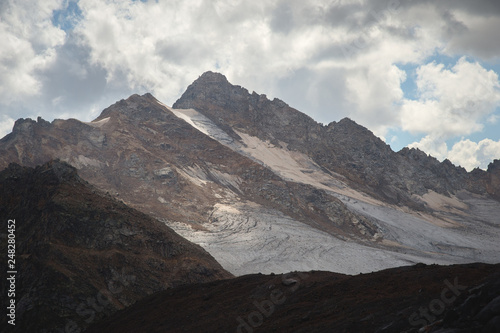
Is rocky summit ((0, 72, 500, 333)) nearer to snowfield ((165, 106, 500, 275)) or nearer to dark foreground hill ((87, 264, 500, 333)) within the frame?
dark foreground hill ((87, 264, 500, 333))

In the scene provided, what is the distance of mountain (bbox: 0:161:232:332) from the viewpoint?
2950cm

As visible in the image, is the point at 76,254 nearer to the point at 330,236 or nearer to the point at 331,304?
the point at 331,304

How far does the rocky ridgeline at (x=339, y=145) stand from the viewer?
518 ft

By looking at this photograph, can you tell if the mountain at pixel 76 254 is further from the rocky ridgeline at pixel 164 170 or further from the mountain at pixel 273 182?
the rocky ridgeline at pixel 164 170

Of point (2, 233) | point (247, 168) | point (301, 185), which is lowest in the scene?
point (2, 233)

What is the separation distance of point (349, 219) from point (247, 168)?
120ft

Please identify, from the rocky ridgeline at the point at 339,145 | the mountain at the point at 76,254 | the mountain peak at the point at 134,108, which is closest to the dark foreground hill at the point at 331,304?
the mountain at the point at 76,254

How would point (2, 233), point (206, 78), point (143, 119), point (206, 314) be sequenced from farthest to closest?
point (206, 78) < point (143, 119) < point (2, 233) < point (206, 314)

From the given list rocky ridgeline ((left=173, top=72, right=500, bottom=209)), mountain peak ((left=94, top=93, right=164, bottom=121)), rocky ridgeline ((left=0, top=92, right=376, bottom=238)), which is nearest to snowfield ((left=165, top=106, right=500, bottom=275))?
rocky ridgeline ((left=0, top=92, right=376, bottom=238))

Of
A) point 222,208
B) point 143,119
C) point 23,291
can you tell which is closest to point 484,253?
point 222,208

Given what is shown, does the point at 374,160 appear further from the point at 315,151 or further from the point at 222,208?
the point at 222,208

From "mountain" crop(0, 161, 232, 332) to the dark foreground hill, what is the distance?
11.6 ft

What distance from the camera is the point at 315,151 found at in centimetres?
16262

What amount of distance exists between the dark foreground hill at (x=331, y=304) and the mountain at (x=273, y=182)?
32961 millimetres
